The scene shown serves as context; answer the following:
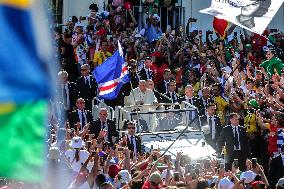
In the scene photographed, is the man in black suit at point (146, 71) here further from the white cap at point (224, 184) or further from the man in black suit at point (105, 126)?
the white cap at point (224, 184)

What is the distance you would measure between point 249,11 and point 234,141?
4.85 meters

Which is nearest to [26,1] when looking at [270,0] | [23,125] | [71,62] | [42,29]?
[42,29]

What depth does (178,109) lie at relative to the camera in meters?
17.0

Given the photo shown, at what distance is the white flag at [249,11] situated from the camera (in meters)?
12.4

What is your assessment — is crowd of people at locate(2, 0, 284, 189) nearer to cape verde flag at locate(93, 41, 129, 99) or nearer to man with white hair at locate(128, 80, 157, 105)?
man with white hair at locate(128, 80, 157, 105)

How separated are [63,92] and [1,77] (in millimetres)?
14241

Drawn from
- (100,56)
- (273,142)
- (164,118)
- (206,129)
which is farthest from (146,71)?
(206,129)

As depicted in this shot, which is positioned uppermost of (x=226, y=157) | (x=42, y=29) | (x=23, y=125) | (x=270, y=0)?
(x=270, y=0)

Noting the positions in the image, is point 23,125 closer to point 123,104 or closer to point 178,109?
point 178,109

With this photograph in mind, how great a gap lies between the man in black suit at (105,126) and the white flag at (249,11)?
163 inches

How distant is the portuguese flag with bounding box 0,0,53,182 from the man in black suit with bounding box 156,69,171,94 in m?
15.8

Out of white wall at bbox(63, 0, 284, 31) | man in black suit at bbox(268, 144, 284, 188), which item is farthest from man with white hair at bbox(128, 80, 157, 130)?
white wall at bbox(63, 0, 284, 31)

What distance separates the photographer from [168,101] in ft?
61.9

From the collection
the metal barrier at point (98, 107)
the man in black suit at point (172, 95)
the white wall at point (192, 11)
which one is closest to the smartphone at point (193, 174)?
the metal barrier at point (98, 107)
